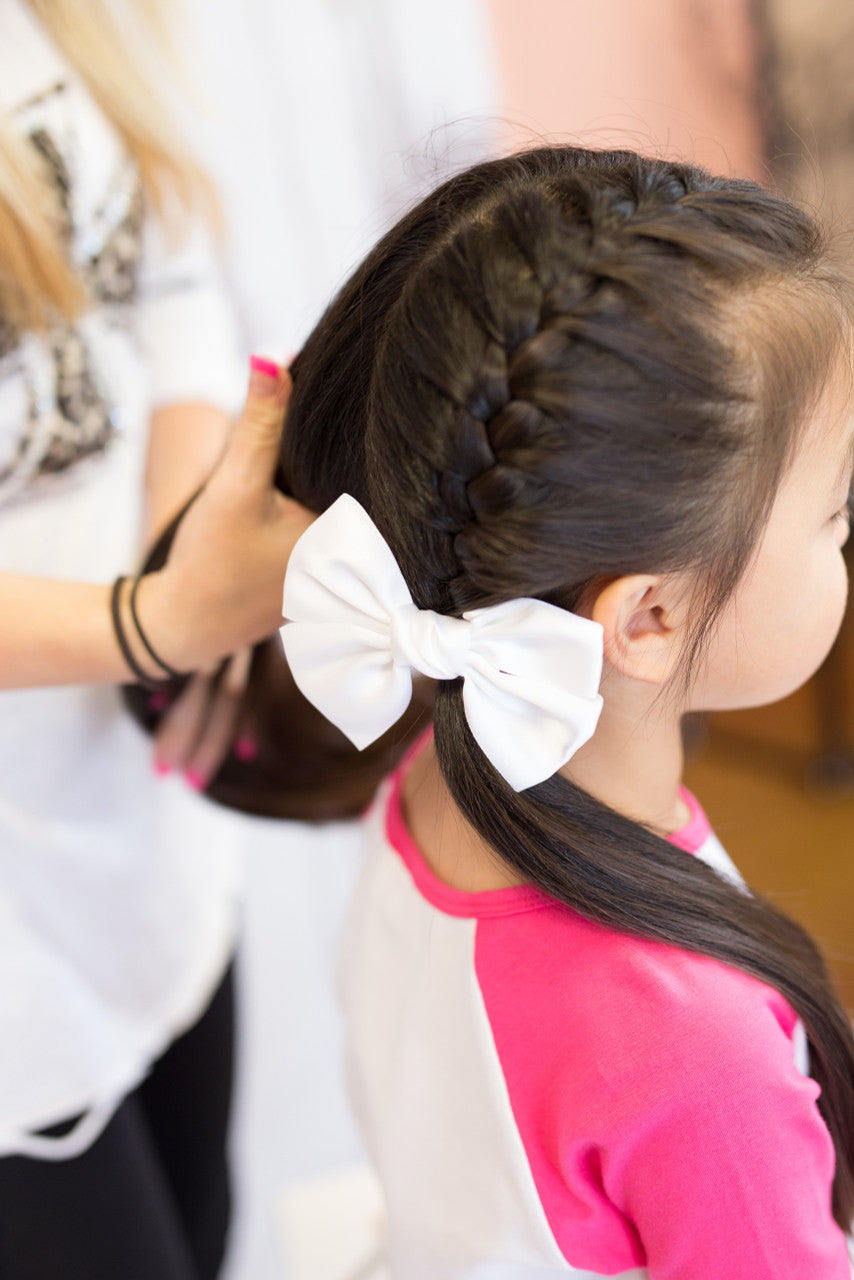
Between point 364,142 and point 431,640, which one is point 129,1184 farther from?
point 364,142

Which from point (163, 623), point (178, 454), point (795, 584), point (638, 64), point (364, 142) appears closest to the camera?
point (795, 584)

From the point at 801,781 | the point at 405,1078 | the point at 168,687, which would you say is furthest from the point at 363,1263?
the point at 801,781

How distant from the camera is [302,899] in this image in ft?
5.93

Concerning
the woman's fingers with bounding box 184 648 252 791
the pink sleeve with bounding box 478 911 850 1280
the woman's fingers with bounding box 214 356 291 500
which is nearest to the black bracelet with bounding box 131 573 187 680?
the woman's fingers with bounding box 214 356 291 500

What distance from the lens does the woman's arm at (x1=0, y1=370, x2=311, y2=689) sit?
0.65 m

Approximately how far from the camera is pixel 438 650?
0.52 m

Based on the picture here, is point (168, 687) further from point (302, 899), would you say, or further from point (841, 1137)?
point (302, 899)

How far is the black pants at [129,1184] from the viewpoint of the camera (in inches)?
32.3

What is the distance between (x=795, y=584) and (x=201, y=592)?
14.2 inches

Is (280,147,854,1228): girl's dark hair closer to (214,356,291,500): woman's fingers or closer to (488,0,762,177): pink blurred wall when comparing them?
(214,356,291,500): woman's fingers

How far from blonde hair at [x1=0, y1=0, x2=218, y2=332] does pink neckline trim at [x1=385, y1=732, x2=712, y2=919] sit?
441 mm

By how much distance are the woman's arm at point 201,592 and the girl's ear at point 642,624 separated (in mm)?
217

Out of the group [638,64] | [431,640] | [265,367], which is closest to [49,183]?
[265,367]

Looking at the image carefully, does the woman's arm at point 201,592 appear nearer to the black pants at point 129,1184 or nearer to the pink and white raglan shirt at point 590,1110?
the pink and white raglan shirt at point 590,1110
